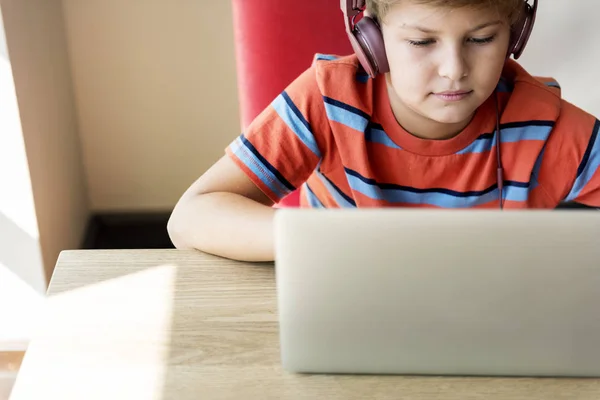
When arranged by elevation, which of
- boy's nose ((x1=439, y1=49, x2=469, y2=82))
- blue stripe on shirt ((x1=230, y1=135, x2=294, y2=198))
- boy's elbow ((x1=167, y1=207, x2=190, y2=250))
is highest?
boy's nose ((x1=439, y1=49, x2=469, y2=82))

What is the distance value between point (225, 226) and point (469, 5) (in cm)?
40

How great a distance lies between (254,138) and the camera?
1041 millimetres

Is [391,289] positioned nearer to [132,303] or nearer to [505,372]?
[505,372]

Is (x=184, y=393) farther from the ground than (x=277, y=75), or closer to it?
closer to it

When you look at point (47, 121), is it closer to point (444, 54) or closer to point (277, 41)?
point (277, 41)

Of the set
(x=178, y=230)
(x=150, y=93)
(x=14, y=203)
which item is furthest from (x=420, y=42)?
(x=150, y=93)

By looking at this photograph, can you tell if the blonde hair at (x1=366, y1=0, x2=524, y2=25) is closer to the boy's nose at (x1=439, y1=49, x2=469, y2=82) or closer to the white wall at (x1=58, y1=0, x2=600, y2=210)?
the boy's nose at (x1=439, y1=49, x2=469, y2=82)

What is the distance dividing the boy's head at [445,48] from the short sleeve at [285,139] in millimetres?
133

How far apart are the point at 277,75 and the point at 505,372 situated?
729 mm

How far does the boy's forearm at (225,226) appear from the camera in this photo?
0.85m

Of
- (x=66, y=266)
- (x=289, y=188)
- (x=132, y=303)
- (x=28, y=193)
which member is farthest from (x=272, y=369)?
(x=28, y=193)

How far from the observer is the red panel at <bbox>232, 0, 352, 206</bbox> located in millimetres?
1191

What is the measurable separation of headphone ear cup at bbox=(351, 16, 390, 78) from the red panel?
0.25m

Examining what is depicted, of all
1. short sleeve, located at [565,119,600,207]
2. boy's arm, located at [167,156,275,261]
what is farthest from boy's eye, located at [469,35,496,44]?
boy's arm, located at [167,156,275,261]
